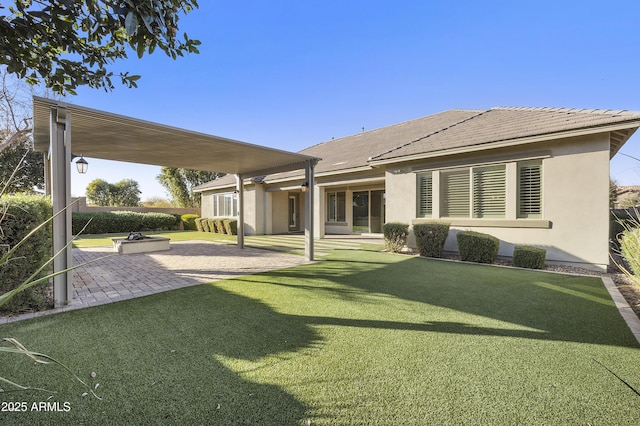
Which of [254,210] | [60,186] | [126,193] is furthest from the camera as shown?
[126,193]

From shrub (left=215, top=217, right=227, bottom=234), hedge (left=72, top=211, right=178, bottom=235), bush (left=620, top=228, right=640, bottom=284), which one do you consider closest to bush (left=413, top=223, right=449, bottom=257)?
bush (left=620, top=228, right=640, bottom=284)

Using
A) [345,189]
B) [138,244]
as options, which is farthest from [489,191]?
[138,244]

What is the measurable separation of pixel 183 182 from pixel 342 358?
35604 mm

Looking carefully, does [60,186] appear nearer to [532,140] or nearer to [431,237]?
[431,237]

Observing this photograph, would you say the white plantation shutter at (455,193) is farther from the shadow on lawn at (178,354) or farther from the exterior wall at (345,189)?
the shadow on lawn at (178,354)

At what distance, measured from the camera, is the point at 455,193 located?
9961 millimetres

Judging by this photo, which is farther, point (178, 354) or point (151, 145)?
point (151, 145)

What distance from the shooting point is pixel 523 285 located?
6137 mm

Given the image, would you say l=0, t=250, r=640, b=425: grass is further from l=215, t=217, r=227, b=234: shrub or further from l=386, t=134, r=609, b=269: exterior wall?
l=215, t=217, r=227, b=234: shrub

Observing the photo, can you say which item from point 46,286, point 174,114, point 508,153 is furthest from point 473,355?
point 174,114

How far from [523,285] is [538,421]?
4.67m

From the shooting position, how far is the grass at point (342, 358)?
7.76 ft

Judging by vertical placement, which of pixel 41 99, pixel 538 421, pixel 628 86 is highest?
pixel 628 86

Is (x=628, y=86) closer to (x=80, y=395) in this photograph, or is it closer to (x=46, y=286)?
(x=80, y=395)
